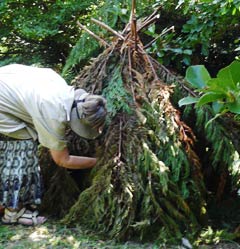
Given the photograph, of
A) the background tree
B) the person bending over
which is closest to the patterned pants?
the person bending over

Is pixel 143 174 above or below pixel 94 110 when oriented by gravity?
below

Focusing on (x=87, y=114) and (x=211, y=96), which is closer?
(x=211, y=96)

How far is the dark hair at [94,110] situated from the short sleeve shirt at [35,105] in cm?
11

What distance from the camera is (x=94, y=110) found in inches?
95.1

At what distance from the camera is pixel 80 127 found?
100 inches

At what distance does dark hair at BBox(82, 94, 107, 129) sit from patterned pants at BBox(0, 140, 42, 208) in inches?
19.0

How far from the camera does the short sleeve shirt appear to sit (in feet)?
8.05

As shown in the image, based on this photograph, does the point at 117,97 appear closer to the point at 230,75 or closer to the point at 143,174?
the point at 143,174

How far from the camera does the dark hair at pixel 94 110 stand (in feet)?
7.93

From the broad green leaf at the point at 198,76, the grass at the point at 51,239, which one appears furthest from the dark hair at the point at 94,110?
the broad green leaf at the point at 198,76

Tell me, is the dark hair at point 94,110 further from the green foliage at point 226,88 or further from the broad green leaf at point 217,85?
the broad green leaf at point 217,85

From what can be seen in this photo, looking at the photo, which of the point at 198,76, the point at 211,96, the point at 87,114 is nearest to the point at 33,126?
the point at 87,114

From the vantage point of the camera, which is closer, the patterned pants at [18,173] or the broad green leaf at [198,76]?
the broad green leaf at [198,76]

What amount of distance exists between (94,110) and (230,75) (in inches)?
49.2
